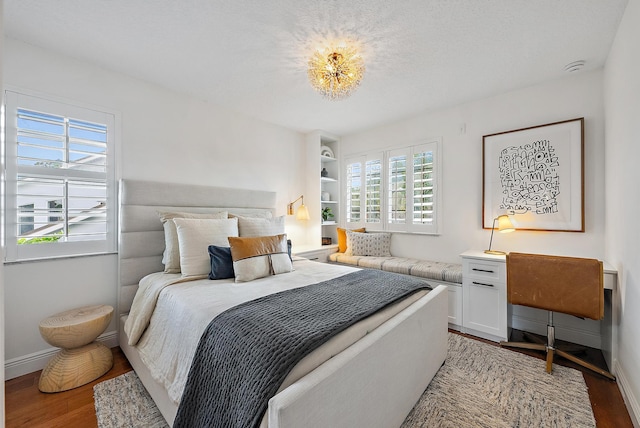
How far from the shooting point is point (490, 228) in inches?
120

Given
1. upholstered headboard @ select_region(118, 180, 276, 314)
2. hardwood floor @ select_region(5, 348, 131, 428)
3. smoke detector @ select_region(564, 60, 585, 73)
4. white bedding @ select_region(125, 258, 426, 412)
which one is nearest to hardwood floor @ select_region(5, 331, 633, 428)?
hardwood floor @ select_region(5, 348, 131, 428)

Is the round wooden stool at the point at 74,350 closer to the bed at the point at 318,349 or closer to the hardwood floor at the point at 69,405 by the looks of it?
the hardwood floor at the point at 69,405

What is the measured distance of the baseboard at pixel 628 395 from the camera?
65.7 inches

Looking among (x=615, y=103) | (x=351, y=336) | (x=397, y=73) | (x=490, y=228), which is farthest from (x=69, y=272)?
(x=615, y=103)

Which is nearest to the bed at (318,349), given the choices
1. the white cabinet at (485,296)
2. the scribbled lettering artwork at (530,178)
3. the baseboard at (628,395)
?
the white cabinet at (485,296)

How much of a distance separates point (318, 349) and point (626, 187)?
2.22m

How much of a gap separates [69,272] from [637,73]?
409 centimetres

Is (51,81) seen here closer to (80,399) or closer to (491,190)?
(80,399)

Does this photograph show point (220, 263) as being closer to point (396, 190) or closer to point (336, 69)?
point (336, 69)

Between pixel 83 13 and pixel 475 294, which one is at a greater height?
pixel 83 13

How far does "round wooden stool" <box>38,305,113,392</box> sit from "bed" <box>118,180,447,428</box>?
0.20 metres

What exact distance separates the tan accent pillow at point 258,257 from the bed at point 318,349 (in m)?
0.09

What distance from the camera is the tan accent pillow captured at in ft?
7.35

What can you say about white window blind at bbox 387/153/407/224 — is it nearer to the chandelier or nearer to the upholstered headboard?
the chandelier
